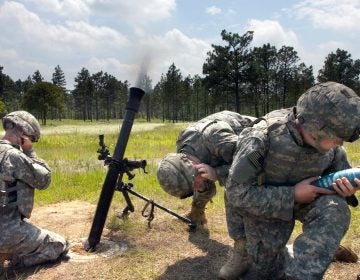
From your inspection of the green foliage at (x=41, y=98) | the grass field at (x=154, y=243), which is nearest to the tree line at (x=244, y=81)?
the green foliage at (x=41, y=98)

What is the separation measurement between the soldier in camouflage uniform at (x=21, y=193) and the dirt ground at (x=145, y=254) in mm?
180

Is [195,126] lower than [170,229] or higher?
higher

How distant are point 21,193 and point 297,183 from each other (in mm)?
2643

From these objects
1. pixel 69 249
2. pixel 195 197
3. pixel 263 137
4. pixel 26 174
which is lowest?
A: pixel 69 249

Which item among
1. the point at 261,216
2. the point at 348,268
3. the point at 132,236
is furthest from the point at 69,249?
the point at 348,268

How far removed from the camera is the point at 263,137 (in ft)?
11.1

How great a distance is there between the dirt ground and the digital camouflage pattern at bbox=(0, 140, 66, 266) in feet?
0.56

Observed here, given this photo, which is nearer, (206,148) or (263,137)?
(263,137)

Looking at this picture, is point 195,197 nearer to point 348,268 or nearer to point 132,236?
point 132,236

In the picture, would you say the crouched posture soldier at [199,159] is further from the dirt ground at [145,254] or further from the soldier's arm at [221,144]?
the dirt ground at [145,254]

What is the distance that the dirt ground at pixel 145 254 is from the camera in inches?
168

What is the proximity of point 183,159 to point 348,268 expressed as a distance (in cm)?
194

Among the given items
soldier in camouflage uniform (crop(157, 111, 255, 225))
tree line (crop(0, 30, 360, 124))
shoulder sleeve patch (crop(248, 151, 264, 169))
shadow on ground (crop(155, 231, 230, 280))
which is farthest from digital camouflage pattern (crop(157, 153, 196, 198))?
tree line (crop(0, 30, 360, 124))

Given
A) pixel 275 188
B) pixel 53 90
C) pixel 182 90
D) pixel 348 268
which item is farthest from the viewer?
pixel 182 90
